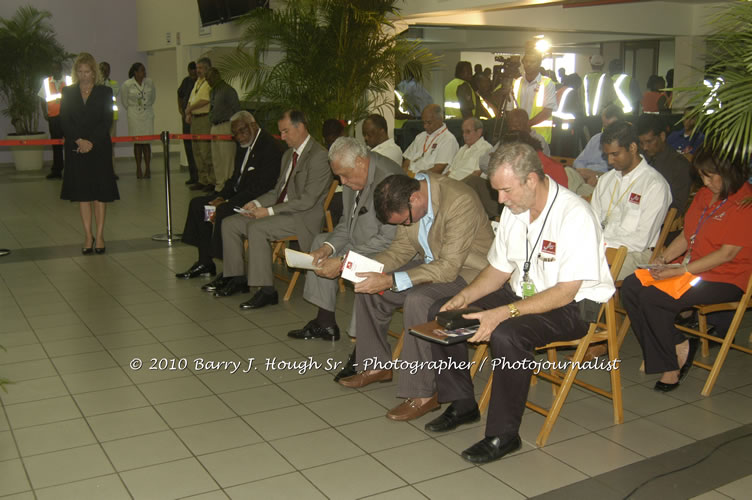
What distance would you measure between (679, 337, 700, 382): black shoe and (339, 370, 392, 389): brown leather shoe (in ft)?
5.17

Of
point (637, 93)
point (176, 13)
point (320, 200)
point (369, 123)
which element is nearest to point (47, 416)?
point (320, 200)

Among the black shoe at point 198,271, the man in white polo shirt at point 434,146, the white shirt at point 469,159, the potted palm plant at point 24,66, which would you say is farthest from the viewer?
the potted palm plant at point 24,66

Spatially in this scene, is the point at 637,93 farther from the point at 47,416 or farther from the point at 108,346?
the point at 47,416

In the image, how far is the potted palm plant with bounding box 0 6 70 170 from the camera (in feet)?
42.8

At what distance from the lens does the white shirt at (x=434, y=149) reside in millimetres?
7488

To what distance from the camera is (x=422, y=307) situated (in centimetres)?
362

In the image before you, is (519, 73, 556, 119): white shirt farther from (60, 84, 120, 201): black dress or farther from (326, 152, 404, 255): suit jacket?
(60, 84, 120, 201): black dress

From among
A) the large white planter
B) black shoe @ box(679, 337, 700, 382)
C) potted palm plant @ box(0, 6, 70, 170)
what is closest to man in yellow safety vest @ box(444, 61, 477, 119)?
black shoe @ box(679, 337, 700, 382)

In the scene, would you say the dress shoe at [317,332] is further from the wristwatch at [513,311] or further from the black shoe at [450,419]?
the wristwatch at [513,311]

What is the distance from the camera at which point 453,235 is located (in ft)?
12.0

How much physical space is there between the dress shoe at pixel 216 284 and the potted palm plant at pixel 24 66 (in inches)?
359

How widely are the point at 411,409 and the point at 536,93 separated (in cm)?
508

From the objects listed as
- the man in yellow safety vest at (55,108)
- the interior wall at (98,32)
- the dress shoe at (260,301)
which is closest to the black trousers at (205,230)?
the dress shoe at (260,301)

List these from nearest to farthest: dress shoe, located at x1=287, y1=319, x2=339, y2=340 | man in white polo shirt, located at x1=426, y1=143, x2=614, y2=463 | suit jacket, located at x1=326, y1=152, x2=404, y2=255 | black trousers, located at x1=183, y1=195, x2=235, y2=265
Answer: man in white polo shirt, located at x1=426, y1=143, x2=614, y2=463 → suit jacket, located at x1=326, y1=152, x2=404, y2=255 → dress shoe, located at x1=287, y1=319, x2=339, y2=340 → black trousers, located at x1=183, y1=195, x2=235, y2=265
